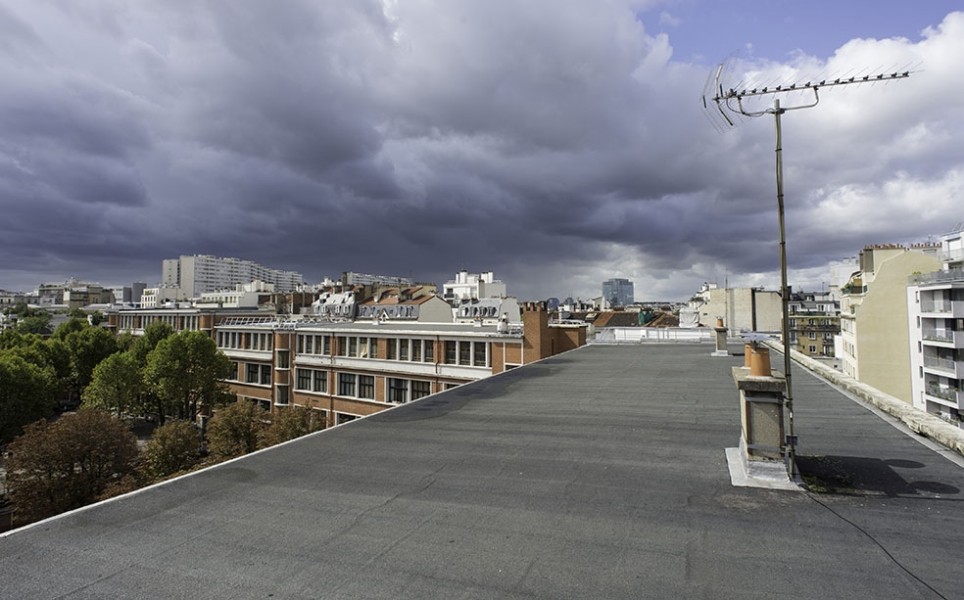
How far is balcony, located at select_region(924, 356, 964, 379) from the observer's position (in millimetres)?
41156

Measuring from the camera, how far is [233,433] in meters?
26.3

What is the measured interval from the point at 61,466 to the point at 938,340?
6382cm

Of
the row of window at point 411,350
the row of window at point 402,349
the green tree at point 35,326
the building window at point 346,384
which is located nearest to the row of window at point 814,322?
the row of window at point 402,349

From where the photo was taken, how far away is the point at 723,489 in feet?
20.8

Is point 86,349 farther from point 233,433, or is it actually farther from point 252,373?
point 233,433

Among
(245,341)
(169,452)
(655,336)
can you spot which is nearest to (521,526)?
(169,452)

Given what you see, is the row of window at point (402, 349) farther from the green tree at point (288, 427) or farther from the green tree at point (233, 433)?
the green tree at point (233, 433)

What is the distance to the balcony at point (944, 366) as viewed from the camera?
41156mm

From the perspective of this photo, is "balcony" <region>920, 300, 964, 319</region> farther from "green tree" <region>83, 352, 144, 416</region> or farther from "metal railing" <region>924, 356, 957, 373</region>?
"green tree" <region>83, 352, 144, 416</region>

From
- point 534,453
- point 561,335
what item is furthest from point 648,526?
point 561,335

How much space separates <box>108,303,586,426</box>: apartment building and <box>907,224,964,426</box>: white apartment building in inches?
1329

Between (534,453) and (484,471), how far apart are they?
119 centimetres

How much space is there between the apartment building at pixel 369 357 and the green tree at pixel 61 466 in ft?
35.8

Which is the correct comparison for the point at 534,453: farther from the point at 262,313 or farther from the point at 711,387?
the point at 262,313
